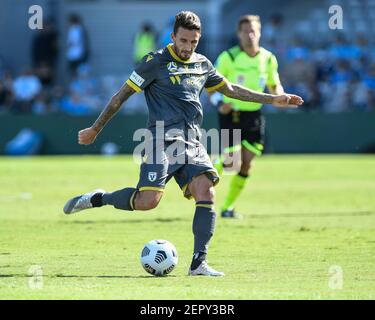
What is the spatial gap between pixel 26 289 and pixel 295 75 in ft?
70.8

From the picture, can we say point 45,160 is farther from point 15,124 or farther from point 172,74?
point 172,74

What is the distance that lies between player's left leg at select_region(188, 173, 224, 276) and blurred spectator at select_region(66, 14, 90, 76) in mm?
21329

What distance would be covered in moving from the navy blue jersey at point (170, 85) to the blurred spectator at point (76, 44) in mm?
20894

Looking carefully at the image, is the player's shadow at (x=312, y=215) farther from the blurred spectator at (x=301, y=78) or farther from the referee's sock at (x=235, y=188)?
the blurred spectator at (x=301, y=78)

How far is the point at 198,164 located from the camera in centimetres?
931

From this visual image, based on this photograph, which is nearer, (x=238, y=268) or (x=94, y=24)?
(x=238, y=268)

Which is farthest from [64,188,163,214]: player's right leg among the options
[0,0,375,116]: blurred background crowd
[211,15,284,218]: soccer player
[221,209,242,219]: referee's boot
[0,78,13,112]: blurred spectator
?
[0,78,13,112]: blurred spectator

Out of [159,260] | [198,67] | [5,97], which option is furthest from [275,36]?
[159,260]

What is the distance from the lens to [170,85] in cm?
935

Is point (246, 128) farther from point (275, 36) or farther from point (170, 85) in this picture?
point (275, 36)

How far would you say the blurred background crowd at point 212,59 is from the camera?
29.0m

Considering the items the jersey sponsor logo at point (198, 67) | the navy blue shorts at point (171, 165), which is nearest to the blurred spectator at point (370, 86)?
the jersey sponsor logo at point (198, 67)

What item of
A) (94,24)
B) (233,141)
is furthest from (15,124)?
(233,141)

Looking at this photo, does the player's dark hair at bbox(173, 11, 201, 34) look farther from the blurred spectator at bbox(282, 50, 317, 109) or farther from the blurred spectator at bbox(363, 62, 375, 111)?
the blurred spectator at bbox(363, 62, 375, 111)
